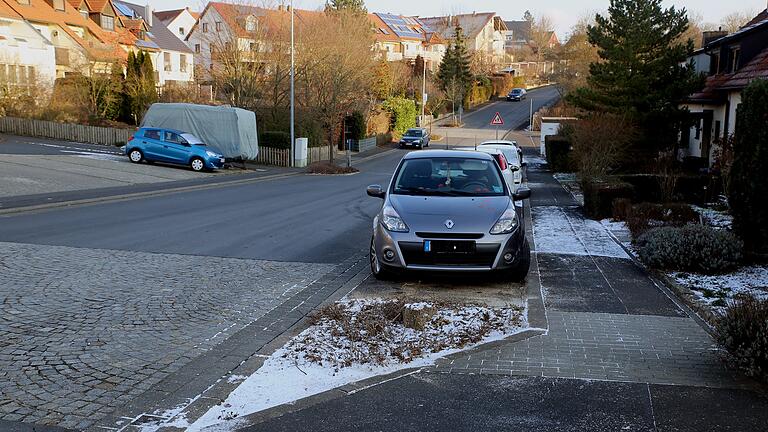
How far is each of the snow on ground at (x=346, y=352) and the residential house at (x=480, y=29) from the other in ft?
343

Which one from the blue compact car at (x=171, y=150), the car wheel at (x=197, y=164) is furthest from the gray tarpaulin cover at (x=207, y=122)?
the car wheel at (x=197, y=164)

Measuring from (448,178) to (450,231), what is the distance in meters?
1.67

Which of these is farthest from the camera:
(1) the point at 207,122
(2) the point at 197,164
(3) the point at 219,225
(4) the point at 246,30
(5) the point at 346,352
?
(4) the point at 246,30

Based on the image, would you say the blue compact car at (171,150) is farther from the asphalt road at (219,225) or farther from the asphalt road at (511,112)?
the asphalt road at (511,112)

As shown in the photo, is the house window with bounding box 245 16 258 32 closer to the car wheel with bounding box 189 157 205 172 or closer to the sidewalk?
the car wheel with bounding box 189 157 205 172

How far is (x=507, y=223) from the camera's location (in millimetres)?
8195

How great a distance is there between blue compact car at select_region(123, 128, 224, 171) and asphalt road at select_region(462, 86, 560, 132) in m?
41.5

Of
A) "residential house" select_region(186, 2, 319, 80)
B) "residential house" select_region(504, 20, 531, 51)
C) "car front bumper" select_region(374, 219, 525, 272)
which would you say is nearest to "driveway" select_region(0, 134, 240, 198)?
"residential house" select_region(186, 2, 319, 80)

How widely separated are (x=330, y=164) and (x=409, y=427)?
30.7 meters

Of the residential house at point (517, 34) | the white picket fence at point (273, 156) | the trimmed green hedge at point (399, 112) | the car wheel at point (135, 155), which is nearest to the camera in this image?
the car wheel at point (135, 155)

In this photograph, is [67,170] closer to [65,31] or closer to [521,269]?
[521,269]

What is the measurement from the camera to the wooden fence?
35.8 meters

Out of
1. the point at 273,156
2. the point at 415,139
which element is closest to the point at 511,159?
the point at 273,156

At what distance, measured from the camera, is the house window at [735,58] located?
944 inches
